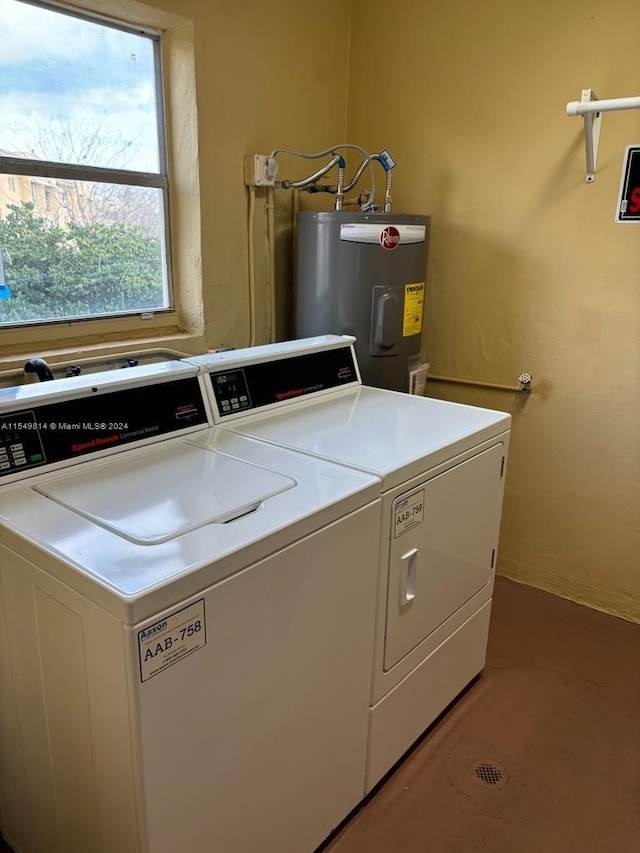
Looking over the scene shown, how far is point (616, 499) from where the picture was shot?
2.47m

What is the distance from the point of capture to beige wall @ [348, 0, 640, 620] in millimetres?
2262

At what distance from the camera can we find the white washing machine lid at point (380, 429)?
5.03 ft

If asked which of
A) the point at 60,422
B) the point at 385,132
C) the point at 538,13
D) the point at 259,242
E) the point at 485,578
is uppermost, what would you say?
the point at 538,13

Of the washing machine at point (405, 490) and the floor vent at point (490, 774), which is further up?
the washing machine at point (405, 490)

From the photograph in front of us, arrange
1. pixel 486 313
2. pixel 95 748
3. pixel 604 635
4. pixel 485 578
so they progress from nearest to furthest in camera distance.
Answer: pixel 95 748
pixel 485 578
pixel 604 635
pixel 486 313

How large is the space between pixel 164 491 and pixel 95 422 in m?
0.28

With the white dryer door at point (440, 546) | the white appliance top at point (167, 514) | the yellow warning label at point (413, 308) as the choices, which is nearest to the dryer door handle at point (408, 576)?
the white dryer door at point (440, 546)

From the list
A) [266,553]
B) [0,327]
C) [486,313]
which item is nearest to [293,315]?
[486,313]

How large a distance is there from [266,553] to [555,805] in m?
1.19

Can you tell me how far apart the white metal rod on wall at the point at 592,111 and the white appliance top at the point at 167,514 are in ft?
4.71

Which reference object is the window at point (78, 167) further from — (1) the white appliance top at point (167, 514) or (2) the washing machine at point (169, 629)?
(1) the white appliance top at point (167, 514)

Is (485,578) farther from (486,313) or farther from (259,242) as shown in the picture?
(259,242)

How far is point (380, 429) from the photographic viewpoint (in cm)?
175

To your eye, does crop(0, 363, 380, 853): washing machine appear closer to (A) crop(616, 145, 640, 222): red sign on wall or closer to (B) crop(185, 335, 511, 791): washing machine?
(B) crop(185, 335, 511, 791): washing machine
